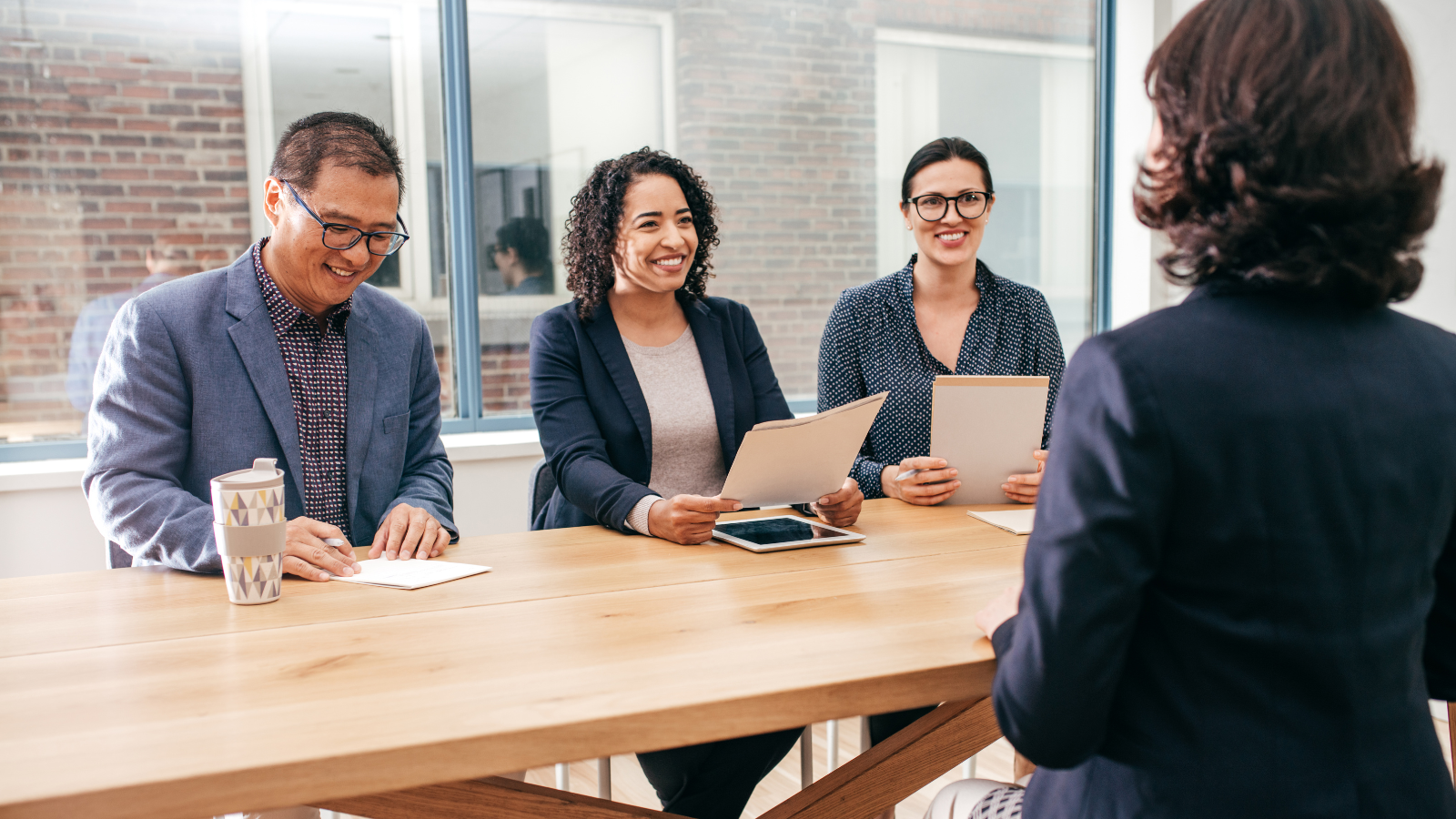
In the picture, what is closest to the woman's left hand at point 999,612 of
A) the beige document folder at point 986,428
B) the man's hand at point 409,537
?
the beige document folder at point 986,428

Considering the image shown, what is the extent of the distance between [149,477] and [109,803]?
870mm

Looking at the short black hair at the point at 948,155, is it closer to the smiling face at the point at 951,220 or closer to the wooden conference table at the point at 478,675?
the smiling face at the point at 951,220

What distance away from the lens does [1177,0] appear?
14.0ft

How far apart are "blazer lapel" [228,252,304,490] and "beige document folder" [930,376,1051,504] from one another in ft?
3.94

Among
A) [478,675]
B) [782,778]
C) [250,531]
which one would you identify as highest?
[250,531]

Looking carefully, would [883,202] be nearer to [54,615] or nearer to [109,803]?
[54,615]

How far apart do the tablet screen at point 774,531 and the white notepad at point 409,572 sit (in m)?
0.45

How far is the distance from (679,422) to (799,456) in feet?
1.73

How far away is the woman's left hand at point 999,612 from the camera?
1.13 m

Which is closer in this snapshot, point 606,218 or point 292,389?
point 292,389

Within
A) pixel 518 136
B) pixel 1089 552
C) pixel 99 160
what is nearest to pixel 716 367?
pixel 1089 552

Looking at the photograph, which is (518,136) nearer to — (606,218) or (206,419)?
(606,218)

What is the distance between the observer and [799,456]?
1.66 metres

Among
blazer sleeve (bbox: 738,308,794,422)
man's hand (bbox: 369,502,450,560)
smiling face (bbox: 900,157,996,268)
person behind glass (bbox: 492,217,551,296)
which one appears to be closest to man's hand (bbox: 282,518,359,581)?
man's hand (bbox: 369,502,450,560)
